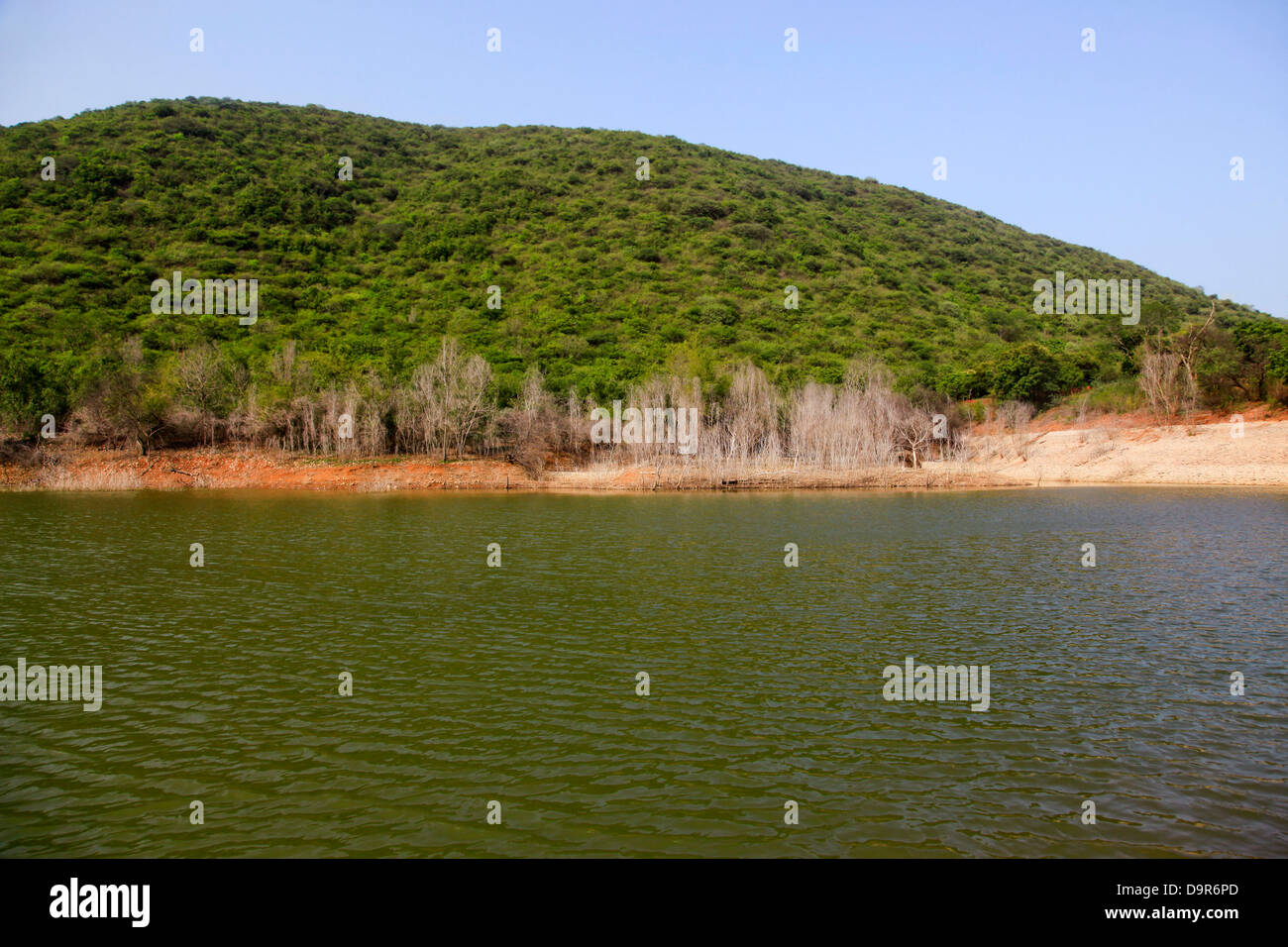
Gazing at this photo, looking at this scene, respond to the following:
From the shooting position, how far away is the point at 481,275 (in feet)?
313

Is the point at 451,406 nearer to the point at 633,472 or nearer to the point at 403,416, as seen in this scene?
the point at 403,416

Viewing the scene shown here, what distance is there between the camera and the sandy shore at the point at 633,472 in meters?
49.5

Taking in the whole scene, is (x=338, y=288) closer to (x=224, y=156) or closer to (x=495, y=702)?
(x=224, y=156)

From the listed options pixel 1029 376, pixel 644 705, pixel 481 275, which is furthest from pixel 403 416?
pixel 1029 376

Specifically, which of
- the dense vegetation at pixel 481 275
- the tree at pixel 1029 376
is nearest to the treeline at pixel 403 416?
the dense vegetation at pixel 481 275

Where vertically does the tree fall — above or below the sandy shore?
above

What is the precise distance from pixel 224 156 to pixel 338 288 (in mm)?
38986

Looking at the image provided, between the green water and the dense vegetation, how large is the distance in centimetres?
4465

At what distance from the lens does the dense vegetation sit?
61.9m

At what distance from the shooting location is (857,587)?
59.4ft

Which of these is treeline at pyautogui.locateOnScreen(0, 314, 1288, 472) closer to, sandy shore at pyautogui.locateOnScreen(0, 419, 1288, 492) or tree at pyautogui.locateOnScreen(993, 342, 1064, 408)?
sandy shore at pyautogui.locateOnScreen(0, 419, 1288, 492)

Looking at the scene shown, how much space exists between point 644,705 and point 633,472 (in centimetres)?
4112

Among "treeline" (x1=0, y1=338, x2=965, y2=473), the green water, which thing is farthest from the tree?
Answer: the green water
